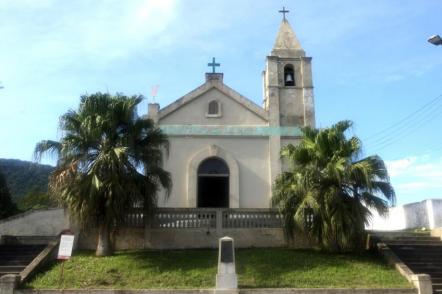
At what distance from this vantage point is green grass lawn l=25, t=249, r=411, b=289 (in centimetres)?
1474

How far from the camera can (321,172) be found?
59.0 ft

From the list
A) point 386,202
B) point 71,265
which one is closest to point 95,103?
point 71,265

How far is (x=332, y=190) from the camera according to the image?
1731 centimetres

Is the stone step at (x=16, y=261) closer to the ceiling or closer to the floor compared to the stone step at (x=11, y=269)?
closer to the ceiling

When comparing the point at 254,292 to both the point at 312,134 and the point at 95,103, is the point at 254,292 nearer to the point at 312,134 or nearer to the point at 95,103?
the point at 312,134

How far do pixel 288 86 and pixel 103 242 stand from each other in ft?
41.0

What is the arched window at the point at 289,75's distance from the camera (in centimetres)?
2517

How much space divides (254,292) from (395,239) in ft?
26.8

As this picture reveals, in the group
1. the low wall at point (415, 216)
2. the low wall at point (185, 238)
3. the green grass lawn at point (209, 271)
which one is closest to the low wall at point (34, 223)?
the low wall at point (185, 238)

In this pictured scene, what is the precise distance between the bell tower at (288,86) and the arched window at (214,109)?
2.43m

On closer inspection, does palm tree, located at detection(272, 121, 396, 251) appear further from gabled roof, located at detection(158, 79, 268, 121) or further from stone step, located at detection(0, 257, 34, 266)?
stone step, located at detection(0, 257, 34, 266)

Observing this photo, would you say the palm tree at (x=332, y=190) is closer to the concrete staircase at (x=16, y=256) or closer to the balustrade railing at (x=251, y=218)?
Result: the balustrade railing at (x=251, y=218)

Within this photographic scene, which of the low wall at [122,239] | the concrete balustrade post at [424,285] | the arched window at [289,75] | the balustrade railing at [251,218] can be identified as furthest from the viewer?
the arched window at [289,75]

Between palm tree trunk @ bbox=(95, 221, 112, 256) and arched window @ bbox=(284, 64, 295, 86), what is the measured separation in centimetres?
1239
